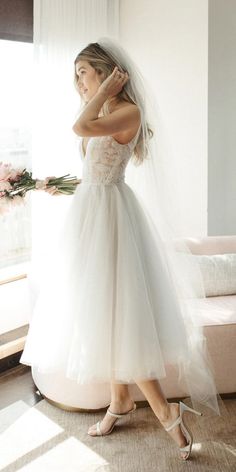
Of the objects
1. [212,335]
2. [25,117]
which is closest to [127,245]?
[212,335]

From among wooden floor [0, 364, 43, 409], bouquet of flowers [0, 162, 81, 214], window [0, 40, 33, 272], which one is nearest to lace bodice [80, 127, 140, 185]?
bouquet of flowers [0, 162, 81, 214]

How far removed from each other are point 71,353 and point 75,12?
8.55 feet

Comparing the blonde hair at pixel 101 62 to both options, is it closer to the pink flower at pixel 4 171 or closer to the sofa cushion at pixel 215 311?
the pink flower at pixel 4 171

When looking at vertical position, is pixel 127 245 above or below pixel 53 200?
below

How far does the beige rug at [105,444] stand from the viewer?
2258 mm

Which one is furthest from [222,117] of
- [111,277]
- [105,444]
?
[105,444]

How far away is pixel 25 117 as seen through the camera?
3752 mm

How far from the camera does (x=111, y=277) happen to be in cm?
218

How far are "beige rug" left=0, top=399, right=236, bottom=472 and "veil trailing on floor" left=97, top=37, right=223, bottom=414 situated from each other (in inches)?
7.4

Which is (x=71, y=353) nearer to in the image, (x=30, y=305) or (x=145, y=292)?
(x=145, y=292)

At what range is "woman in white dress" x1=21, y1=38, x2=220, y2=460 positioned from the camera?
6.95 ft

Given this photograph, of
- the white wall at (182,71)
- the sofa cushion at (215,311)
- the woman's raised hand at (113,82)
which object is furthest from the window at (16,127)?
the woman's raised hand at (113,82)

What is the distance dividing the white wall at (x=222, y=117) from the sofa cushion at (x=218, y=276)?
95 centimetres

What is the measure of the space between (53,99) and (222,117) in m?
1.24
